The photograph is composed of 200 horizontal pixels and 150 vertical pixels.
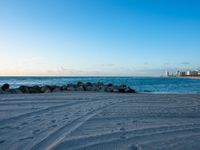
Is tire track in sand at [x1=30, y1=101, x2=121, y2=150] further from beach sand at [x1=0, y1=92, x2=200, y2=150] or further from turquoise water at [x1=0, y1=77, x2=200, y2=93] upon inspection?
turquoise water at [x1=0, y1=77, x2=200, y2=93]

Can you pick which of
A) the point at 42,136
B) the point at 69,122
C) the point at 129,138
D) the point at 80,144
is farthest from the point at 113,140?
the point at 69,122

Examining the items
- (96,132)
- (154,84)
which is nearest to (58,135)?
(96,132)

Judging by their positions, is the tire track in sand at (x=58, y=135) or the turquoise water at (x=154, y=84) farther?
the turquoise water at (x=154, y=84)

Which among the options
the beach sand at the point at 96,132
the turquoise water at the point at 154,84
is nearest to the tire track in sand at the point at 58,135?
the beach sand at the point at 96,132

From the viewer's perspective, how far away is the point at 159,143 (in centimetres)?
430

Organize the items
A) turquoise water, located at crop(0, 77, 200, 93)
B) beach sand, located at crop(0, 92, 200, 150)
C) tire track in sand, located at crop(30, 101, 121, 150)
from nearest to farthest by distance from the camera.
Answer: tire track in sand, located at crop(30, 101, 121, 150) → beach sand, located at crop(0, 92, 200, 150) → turquoise water, located at crop(0, 77, 200, 93)

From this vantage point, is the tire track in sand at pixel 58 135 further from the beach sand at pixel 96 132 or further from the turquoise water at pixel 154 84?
the turquoise water at pixel 154 84

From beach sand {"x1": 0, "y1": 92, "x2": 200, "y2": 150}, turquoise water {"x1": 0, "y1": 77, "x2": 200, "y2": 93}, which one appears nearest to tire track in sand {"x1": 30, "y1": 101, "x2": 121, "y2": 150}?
beach sand {"x1": 0, "y1": 92, "x2": 200, "y2": 150}

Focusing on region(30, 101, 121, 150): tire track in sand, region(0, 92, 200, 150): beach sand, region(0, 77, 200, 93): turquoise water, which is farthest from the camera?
region(0, 77, 200, 93): turquoise water

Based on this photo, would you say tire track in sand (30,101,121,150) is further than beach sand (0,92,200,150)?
No

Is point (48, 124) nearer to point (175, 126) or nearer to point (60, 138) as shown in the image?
point (60, 138)

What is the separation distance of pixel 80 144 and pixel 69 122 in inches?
72.3

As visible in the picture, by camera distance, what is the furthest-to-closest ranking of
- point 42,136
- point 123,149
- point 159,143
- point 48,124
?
point 48,124 → point 42,136 → point 159,143 → point 123,149

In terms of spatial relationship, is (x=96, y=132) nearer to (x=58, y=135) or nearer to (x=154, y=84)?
(x=58, y=135)
